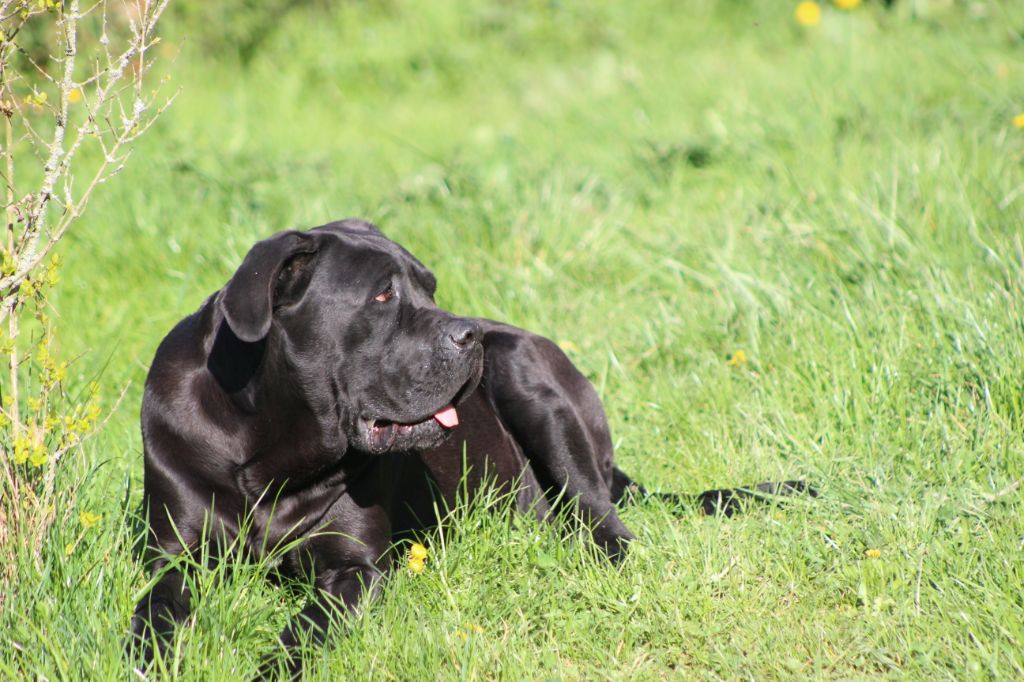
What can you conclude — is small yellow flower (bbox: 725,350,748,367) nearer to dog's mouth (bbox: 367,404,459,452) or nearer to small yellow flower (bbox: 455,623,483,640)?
dog's mouth (bbox: 367,404,459,452)

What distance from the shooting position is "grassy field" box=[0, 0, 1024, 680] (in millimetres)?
2844

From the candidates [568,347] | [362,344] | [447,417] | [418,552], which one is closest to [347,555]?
[418,552]

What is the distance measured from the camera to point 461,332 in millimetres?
3139

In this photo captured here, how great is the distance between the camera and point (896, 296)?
4.39m

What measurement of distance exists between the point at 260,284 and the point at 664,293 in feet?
8.64

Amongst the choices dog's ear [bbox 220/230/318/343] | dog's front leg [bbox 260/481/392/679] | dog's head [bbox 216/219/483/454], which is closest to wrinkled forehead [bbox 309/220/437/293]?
dog's head [bbox 216/219/483/454]

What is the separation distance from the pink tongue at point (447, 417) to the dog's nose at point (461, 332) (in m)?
0.20

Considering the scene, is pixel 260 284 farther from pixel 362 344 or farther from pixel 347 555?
pixel 347 555

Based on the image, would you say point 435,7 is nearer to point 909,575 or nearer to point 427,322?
point 427,322

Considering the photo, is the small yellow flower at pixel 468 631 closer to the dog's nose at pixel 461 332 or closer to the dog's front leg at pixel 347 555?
the dog's front leg at pixel 347 555

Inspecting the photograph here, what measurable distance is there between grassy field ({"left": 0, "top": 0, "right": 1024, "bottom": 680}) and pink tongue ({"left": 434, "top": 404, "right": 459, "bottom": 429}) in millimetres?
312

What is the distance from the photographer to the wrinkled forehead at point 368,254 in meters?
3.13

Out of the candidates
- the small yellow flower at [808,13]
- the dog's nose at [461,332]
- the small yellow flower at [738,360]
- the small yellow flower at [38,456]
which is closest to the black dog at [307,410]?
the dog's nose at [461,332]

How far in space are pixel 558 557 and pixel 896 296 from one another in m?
1.95
